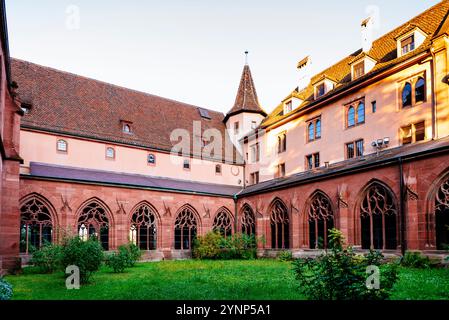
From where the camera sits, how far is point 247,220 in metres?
29.2

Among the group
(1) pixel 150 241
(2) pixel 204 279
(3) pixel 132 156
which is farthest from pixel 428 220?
(3) pixel 132 156

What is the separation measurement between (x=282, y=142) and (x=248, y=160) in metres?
4.52

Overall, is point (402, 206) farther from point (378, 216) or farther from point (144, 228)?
point (144, 228)

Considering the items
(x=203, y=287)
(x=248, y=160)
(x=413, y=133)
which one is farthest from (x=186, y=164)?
(x=203, y=287)

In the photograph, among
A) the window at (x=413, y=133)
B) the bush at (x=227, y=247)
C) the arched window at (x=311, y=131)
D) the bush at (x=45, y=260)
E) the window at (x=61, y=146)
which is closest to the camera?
the bush at (x=45, y=260)

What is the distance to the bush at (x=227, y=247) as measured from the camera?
26.1m

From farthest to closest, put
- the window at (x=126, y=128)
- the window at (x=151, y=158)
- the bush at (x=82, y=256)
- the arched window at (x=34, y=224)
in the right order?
the window at (x=151, y=158) → the window at (x=126, y=128) → the arched window at (x=34, y=224) → the bush at (x=82, y=256)

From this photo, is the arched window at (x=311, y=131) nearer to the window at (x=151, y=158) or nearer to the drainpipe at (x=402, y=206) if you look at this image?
the drainpipe at (x=402, y=206)

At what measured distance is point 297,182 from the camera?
77.1 feet

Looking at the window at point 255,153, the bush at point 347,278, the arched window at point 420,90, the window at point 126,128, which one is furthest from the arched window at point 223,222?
the bush at point 347,278

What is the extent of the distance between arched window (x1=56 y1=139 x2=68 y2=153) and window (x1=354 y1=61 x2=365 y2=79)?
60.1 ft

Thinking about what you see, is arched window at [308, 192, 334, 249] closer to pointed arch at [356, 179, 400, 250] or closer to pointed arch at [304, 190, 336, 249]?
pointed arch at [304, 190, 336, 249]

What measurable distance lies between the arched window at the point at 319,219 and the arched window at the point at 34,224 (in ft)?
47.6

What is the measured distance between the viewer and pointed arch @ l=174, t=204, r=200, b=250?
27328 millimetres
